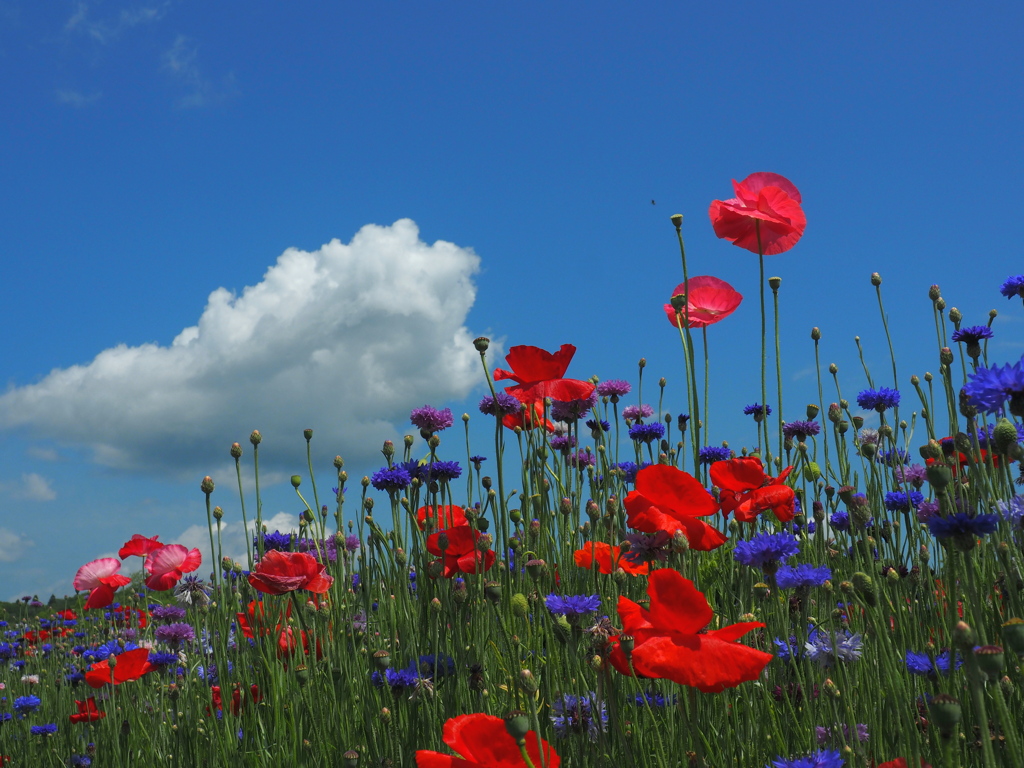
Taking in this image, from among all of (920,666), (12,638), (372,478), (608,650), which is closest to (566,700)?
(608,650)

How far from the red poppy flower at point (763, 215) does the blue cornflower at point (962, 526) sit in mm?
1471

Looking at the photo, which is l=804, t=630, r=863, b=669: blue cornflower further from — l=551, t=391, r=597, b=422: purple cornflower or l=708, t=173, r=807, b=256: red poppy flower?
l=551, t=391, r=597, b=422: purple cornflower

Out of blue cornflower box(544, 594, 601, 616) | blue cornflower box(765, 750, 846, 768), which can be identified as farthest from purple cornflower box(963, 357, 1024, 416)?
blue cornflower box(544, 594, 601, 616)

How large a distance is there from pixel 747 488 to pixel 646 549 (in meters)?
0.37

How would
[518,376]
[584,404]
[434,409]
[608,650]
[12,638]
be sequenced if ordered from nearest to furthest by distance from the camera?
1. [608,650]
2. [518,376]
3. [434,409]
4. [584,404]
5. [12,638]

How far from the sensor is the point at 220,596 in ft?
9.14

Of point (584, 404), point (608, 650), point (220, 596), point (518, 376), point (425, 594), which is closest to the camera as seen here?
point (608, 650)

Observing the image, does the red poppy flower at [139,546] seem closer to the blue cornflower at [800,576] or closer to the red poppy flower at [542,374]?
the red poppy flower at [542,374]

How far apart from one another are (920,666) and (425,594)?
59.9 inches

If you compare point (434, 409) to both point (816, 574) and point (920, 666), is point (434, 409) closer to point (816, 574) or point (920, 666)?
point (816, 574)

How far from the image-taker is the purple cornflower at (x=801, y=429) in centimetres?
373

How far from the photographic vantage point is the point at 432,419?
120 inches

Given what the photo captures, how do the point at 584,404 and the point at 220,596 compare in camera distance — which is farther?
the point at 584,404

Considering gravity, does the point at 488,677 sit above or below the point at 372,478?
below
